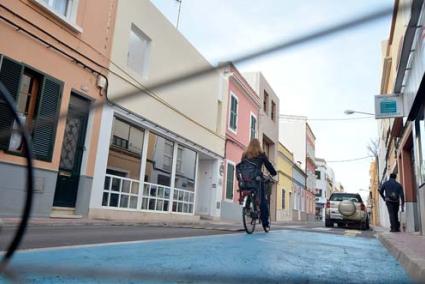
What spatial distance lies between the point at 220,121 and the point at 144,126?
623 centimetres

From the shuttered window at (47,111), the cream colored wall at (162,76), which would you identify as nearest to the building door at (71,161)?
the shuttered window at (47,111)

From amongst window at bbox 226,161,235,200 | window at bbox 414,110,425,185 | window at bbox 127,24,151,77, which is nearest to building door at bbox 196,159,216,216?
window at bbox 226,161,235,200

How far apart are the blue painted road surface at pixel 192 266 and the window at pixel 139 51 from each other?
894 centimetres

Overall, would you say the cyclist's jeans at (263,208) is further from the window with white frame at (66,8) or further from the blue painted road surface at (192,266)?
the window with white frame at (66,8)

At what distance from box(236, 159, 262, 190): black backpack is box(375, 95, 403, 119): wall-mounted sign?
5754mm

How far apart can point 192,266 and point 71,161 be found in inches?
271

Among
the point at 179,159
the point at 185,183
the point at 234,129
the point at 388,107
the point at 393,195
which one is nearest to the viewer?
the point at 393,195

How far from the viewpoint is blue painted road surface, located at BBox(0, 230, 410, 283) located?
2.19m

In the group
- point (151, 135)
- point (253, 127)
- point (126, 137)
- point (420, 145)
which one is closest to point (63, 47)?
point (126, 137)

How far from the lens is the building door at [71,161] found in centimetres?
868

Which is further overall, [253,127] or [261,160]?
[253,127]

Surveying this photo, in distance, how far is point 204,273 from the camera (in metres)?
2.52

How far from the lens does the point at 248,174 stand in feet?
21.5

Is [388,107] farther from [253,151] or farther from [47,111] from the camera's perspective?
[47,111]
